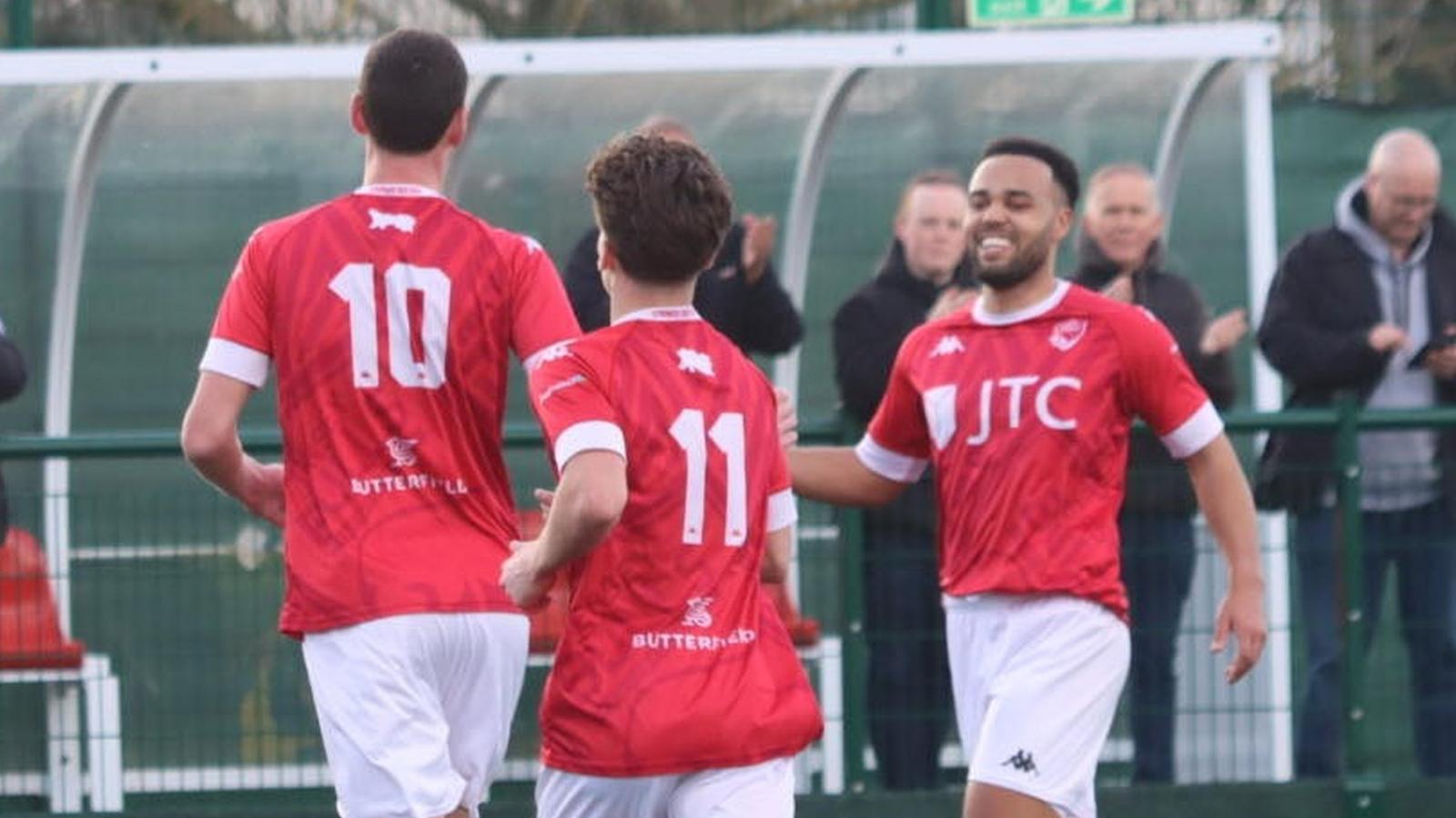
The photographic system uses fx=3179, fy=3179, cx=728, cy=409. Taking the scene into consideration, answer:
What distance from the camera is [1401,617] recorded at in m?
9.10

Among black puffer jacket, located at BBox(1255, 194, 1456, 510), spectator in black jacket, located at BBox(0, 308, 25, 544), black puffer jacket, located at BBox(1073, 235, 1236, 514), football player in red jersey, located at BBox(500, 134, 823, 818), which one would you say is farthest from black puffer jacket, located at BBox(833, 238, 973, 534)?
football player in red jersey, located at BBox(500, 134, 823, 818)

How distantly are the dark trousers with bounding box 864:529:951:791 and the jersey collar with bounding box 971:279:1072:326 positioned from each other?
1.89 m

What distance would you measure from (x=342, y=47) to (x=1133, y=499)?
107 inches

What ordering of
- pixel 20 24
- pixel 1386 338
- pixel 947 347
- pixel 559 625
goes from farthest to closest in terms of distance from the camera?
pixel 20 24 < pixel 559 625 < pixel 1386 338 < pixel 947 347

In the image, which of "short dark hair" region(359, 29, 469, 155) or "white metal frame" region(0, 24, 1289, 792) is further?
"white metal frame" region(0, 24, 1289, 792)

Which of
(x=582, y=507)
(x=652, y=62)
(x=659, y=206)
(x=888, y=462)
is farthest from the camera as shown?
(x=652, y=62)

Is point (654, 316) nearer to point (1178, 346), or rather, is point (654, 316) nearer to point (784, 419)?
point (784, 419)

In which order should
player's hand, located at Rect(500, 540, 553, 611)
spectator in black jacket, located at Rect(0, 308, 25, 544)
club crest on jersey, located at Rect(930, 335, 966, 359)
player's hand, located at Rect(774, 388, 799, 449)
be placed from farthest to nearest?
spectator in black jacket, located at Rect(0, 308, 25, 544), club crest on jersey, located at Rect(930, 335, 966, 359), player's hand, located at Rect(774, 388, 799, 449), player's hand, located at Rect(500, 540, 553, 611)

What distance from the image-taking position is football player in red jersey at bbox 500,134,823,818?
5.58 meters

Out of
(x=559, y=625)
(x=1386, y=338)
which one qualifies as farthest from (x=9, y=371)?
(x=1386, y=338)

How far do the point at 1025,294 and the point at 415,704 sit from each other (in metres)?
1.90

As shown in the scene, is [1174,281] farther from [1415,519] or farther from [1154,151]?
[1154,151]

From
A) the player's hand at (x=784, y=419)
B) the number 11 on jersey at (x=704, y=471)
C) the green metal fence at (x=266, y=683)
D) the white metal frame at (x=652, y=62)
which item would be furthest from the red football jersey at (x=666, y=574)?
the white metal frame at (x=652, y=62)

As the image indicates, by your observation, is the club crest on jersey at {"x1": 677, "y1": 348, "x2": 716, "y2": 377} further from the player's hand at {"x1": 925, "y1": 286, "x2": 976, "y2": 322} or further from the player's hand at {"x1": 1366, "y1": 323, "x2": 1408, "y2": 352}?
the player's hand at {"x1": 1366, "y1": 323, "x2": 1408, "y2": 352}
